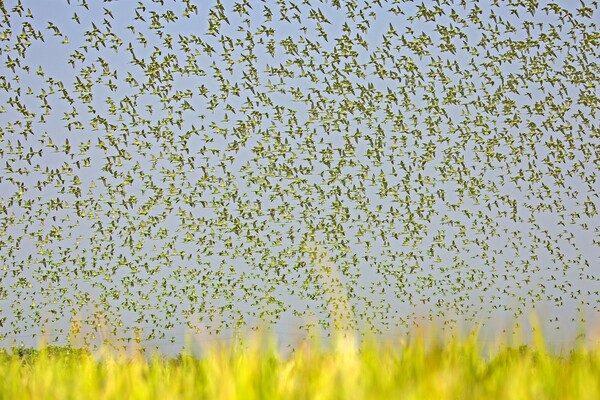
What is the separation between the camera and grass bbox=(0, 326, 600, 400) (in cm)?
384

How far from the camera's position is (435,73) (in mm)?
38094

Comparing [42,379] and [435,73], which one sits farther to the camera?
[435,73]

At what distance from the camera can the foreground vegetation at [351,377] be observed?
12.6 feet

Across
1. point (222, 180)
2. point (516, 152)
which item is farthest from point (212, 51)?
point (516, 152)

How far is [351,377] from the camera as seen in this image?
12.7 ft

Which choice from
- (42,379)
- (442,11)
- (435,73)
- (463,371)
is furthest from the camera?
(435,73)

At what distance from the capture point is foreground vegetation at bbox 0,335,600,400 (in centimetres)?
384

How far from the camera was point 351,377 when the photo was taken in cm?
388

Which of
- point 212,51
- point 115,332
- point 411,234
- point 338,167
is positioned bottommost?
point 115,332

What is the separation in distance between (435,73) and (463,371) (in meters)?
34.8

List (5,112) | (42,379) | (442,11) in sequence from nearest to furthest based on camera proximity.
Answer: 1. (42,379)
2. (5,112)
3. (442,11)

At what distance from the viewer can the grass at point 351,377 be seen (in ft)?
12.6

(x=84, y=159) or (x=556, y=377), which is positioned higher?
(x=84, y=159)

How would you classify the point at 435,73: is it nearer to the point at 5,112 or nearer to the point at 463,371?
the point at 5,112
